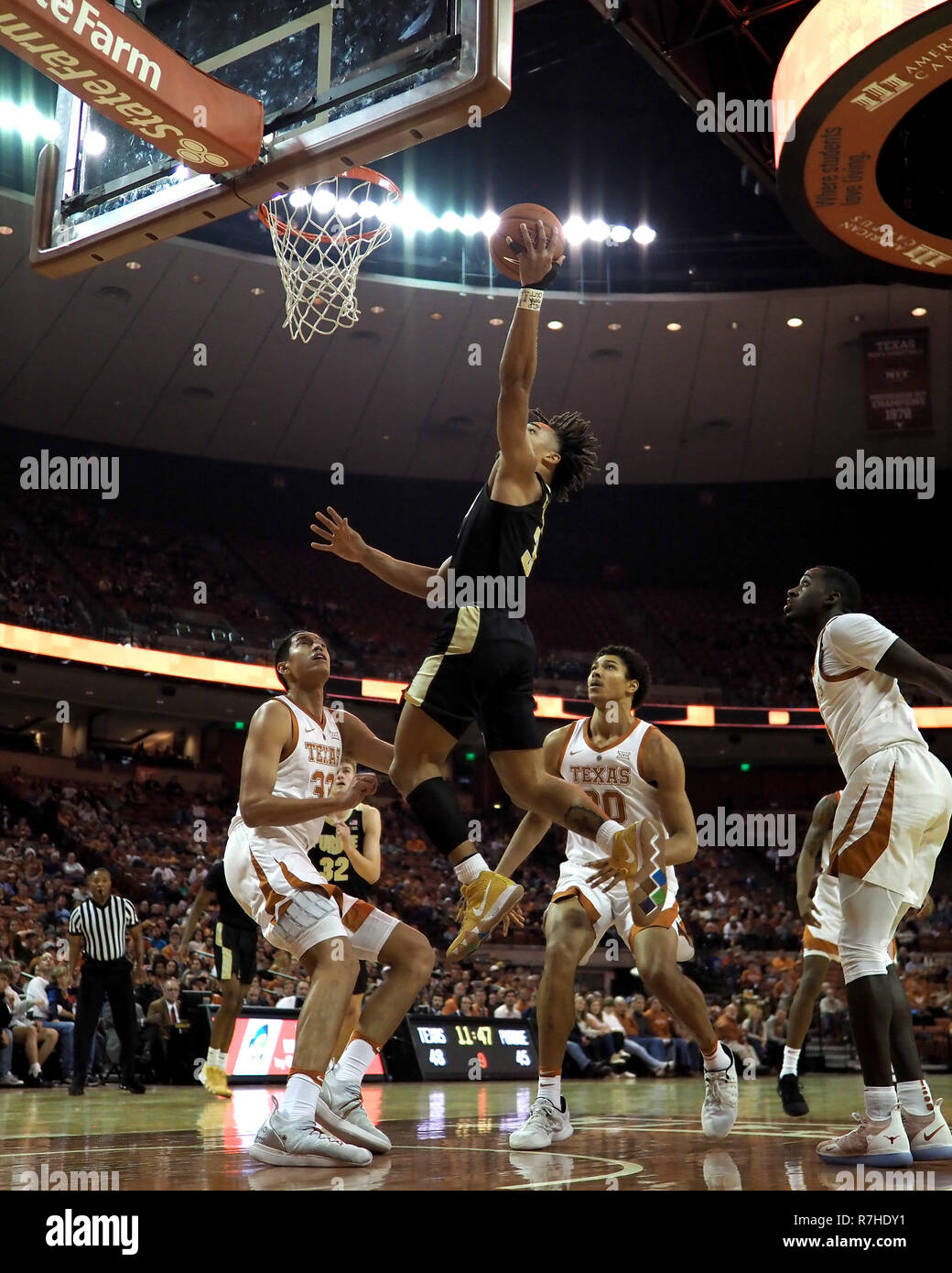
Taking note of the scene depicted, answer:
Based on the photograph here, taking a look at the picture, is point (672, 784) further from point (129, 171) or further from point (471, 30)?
point (129, 171)

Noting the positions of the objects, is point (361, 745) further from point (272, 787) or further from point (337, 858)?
point (337, 858)

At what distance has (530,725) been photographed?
464 cm

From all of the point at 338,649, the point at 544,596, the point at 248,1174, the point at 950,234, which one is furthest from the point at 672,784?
the point at 544,596

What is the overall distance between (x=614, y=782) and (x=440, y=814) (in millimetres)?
1527

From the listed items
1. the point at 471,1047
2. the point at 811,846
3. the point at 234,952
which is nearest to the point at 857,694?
the point at 811,846

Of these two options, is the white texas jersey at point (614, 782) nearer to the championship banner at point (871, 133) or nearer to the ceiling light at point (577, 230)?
the championship banner at point (871, 133)

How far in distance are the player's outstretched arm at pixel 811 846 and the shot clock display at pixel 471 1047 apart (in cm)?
681

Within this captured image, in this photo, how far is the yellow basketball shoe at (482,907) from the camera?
4.43 metres

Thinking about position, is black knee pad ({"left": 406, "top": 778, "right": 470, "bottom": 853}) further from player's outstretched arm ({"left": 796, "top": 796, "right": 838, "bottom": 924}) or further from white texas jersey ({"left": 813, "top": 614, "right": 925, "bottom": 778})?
player's outstretched arm ({"left": 796, "top": 796, "right": 838, "bottom": 924})

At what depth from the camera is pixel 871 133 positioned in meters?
10.2

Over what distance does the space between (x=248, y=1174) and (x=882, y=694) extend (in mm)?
2819

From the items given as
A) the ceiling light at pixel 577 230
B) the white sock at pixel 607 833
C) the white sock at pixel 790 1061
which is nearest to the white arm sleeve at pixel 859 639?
the white sock at pixel 607 833

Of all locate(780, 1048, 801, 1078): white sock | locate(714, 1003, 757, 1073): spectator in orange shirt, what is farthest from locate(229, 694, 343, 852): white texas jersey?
locate(714, 1003, 757, 1073): spectator in orange shirt

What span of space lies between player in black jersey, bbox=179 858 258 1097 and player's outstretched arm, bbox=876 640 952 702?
21.0ft
